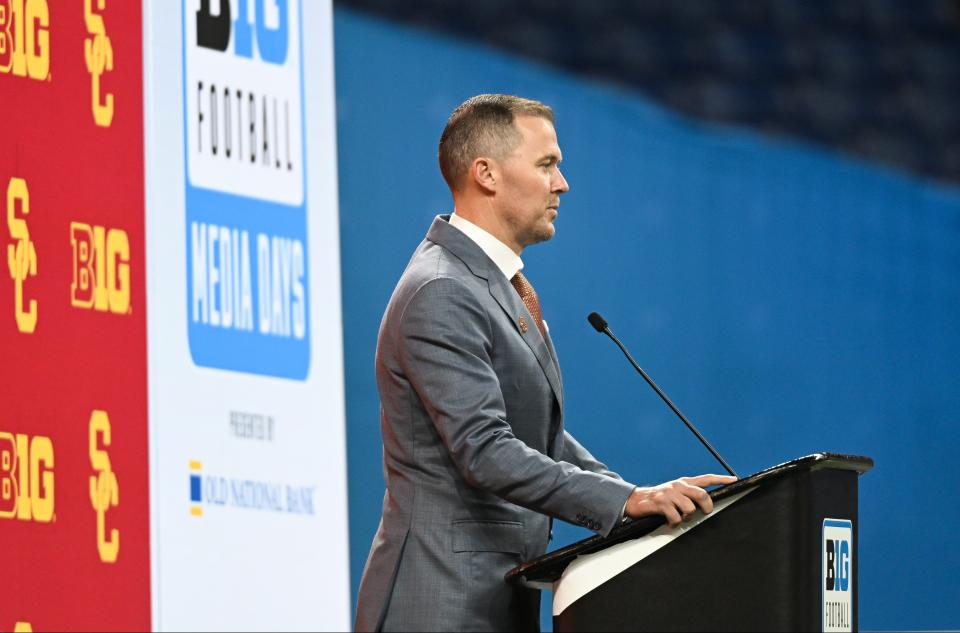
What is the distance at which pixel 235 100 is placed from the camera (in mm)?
3430

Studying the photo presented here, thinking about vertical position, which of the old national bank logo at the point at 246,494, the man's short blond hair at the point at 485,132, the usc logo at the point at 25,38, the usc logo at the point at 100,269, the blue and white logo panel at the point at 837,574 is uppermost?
the usc logo at the point at 25,38

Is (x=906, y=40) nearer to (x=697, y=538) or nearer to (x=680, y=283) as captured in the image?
(x=680, y=283)

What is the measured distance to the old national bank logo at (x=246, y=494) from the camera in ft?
10.5

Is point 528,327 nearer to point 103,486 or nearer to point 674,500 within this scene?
point 674,500

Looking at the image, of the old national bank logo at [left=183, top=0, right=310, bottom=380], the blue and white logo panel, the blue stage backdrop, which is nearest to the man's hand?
the blue and white logo panel

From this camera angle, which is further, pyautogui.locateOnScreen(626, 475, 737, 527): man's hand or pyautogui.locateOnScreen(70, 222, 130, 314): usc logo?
pyautogui.locateOnScreen(70, 222, 130, 314): usc logo

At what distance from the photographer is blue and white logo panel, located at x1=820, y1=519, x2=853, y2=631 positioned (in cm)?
198

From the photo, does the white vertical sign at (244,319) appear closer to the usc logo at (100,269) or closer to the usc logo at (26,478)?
the usc logo at (100,269)

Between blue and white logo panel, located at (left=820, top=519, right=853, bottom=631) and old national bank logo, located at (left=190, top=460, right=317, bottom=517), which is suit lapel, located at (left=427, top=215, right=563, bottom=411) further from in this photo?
old national bank logo, located at (left=190, top=460, right=317, bottom=517)

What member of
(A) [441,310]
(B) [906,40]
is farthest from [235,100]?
(B) [906,40]

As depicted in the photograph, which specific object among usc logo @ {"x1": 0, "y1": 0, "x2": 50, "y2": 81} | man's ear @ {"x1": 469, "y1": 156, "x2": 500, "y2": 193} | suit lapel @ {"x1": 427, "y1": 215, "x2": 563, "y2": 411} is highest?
usc logo @ {"x1": 0, "y1": 0, "x2": 50, "y2": 81}

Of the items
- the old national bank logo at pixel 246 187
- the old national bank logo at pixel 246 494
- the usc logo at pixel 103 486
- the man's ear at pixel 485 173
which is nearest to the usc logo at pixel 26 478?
the usc logo at pixel 103 486

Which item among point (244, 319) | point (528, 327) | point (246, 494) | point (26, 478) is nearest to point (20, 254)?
point (26, 478)

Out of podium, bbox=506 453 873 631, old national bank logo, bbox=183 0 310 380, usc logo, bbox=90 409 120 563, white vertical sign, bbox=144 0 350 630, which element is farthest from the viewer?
old national bank logo, bbox=183 0 310 380
